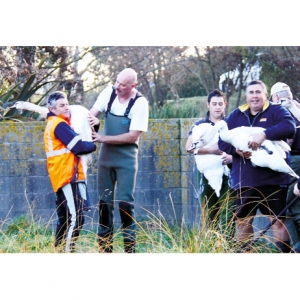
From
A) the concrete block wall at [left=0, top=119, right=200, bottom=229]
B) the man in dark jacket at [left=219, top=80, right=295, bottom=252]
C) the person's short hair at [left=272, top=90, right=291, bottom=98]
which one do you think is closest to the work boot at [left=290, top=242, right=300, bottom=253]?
the man in dark jacket at [left=219, top=80, right=295, bottom=252]

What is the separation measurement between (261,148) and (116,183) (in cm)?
121

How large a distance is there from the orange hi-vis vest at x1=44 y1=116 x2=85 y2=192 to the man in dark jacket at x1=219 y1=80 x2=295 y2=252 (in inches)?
46.7

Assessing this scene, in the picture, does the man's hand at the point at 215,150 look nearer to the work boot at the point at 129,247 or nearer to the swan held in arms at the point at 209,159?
the swan held in arms at the point at 209,159

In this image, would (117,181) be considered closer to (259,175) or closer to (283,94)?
(259,175)

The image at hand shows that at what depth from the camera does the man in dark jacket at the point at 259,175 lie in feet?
18.4

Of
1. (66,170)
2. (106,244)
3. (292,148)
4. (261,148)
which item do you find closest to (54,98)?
(66,170)

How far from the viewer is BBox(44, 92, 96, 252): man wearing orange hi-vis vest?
5.64 meters

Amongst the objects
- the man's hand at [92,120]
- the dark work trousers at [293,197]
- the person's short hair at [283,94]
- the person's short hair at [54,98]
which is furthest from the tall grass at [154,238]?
the person's short hair at [283,94]

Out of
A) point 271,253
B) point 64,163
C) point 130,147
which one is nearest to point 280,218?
point 271,253

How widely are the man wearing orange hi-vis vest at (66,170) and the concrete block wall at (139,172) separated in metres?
0.49

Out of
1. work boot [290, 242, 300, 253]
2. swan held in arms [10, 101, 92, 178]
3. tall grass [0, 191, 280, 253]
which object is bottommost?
work boot [290, 242, 300, 253]

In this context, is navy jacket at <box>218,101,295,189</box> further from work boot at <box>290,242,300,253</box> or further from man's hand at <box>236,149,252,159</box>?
work boot at <box>290,242,300,253</box>
